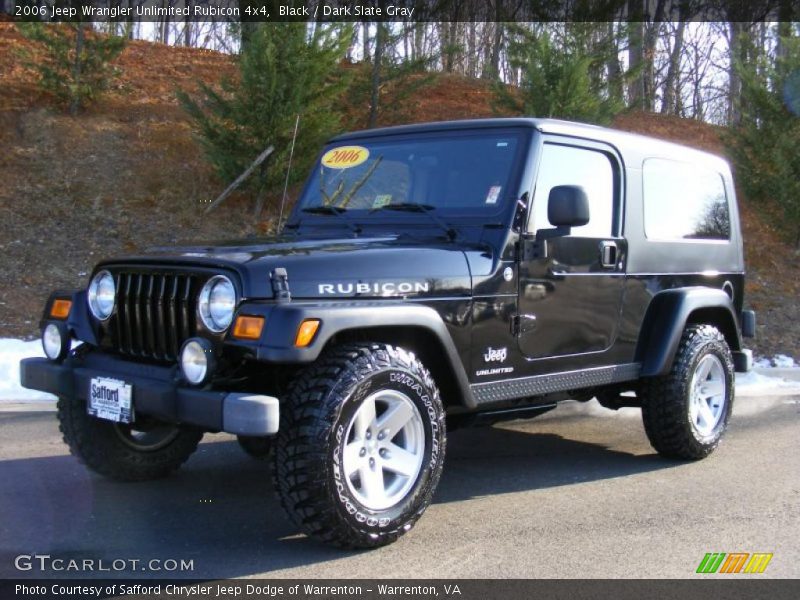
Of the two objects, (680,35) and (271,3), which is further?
(680,35)

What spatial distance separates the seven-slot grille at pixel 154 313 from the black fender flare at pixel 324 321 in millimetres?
355

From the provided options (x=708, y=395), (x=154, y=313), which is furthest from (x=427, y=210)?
(x=708, y=395)

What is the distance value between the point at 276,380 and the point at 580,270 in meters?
1.86

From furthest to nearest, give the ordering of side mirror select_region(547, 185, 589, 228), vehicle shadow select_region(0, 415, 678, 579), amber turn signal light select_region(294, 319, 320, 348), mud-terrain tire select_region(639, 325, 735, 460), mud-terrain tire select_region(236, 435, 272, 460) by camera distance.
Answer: mud-terrain tire select_region(639, 325, 735, 460) < mud-terrain tire select_region(236, 435, 272, 460) < side mirror select_region(547, 185, 589, 228) < vehicle shadow select_region(0, 415, 678, 579) < amber turn signal light select_region(294, 319, 320, 348)

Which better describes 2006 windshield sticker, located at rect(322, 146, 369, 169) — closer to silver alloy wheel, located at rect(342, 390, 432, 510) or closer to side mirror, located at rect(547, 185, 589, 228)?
side mirror, located at rect(547, 185, 589, 228)

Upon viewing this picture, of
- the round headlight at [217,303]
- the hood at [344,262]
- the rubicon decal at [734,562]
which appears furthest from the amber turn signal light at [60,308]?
the rubicon decal at [734,562]

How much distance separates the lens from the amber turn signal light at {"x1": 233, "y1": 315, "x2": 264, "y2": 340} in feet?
11.6

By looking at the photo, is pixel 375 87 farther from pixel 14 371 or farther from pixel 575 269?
pixel 575 269

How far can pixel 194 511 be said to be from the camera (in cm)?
438

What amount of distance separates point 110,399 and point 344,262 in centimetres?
123

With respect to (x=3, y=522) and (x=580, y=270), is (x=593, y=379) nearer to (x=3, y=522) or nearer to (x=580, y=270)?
(x=580, y=270)

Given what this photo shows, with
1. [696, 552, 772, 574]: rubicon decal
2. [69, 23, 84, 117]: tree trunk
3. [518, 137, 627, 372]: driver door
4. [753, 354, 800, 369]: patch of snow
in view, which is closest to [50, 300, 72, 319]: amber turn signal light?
Answer: [518, 137, 627, 372]: driver door

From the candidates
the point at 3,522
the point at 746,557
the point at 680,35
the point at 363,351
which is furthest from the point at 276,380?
the point at 680,35

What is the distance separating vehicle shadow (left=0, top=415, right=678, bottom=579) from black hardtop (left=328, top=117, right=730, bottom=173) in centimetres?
198
